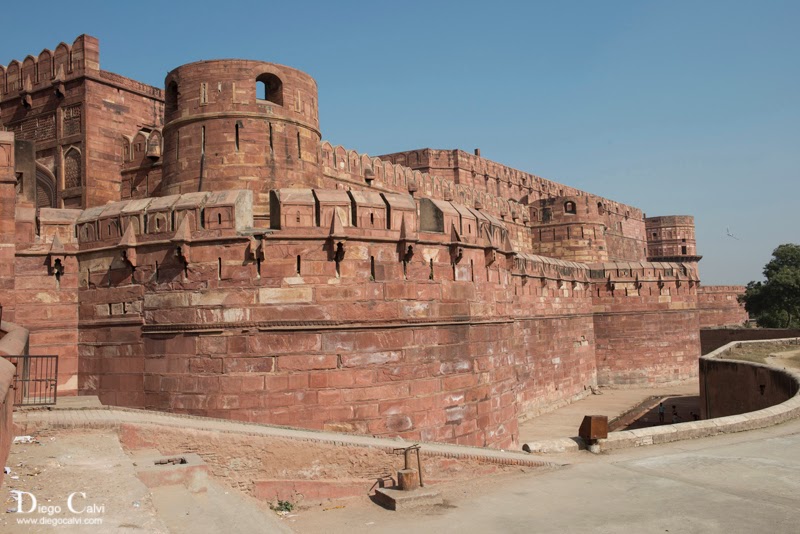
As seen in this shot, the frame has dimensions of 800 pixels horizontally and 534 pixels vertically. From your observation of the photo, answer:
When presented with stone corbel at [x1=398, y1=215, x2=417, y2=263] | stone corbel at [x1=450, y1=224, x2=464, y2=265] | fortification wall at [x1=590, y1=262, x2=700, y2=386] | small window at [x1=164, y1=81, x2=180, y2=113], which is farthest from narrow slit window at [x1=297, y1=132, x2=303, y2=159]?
fortification wall at [x1=590, y1=262, x2=700, y2=386]

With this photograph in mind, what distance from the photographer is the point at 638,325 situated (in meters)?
29.1

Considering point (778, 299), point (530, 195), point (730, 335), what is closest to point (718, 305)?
point (778, 299)

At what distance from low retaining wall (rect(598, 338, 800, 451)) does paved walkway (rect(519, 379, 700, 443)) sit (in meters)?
3.73

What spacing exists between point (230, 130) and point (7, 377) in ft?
23.6

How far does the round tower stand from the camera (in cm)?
1295

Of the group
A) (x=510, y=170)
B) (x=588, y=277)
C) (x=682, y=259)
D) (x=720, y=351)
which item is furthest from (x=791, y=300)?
(x=720, y=351)

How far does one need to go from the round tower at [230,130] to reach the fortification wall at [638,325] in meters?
19.3

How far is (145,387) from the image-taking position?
10289 millimetres

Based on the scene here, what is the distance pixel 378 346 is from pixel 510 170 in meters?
31.3

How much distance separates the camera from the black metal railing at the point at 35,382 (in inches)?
376

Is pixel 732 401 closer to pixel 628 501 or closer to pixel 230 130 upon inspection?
pixel 628 501

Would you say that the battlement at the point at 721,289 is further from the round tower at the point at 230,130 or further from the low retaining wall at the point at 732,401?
the round tower at the point at 230,130

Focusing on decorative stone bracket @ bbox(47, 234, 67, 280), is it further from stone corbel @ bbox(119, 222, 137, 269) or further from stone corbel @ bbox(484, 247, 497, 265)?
stone corbel @ bbox(484, 247, 497, 265)

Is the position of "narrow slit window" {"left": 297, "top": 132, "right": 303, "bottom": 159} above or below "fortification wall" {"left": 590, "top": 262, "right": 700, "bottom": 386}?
above
